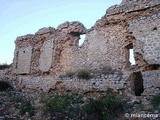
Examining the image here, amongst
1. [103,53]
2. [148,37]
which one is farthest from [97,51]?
[148,37]

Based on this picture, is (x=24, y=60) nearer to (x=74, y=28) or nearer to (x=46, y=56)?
(x=46, y=56)

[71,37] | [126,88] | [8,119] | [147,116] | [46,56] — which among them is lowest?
[8,119]

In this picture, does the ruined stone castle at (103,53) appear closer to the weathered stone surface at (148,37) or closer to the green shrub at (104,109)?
the weathered stone surface at (148,37)

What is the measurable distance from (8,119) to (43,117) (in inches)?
47.3

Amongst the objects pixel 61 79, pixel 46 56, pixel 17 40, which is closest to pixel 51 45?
pixel 46 56

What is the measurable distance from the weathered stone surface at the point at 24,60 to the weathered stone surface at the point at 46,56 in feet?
3.89

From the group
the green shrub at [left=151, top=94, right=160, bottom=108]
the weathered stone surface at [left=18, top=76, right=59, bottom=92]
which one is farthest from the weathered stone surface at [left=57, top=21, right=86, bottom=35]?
the green shrub at [left=151, top=94, right=160, bottom=108]

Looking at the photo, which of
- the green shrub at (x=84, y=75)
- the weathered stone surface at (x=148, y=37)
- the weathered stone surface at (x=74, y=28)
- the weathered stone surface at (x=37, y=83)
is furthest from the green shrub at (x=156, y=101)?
the weathered stone surface at (x=74, y=28)

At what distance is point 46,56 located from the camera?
12.5 meters

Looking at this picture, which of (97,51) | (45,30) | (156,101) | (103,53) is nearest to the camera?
(156,101)

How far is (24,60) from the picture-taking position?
14.0 metres

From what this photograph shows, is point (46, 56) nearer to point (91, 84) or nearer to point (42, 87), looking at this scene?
point (42, 87)

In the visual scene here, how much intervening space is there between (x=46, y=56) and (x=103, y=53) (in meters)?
4.12

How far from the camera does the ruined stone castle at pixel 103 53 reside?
26.9ft
